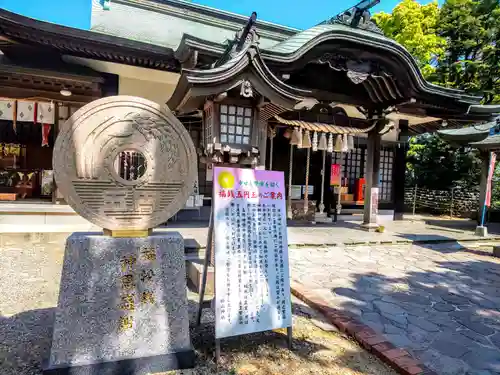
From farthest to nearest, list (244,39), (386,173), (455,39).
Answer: (455,39)
(386,173)
(244,39)

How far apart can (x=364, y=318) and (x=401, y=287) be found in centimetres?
175

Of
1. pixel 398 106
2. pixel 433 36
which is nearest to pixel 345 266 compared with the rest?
pixel 398 106

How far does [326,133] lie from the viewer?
9.89 metres

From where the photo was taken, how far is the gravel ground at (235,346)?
3.03 metres

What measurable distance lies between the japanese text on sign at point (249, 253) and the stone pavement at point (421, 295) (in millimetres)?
1590

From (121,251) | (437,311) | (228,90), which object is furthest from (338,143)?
(121,251)

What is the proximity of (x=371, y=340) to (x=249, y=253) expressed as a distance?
5.66ft

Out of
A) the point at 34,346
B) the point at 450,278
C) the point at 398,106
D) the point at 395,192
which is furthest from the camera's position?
the point at 395,192

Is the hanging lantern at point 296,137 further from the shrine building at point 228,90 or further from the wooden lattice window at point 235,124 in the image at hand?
the wooden lattice window at point 235,124

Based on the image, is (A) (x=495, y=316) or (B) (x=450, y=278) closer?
(A) (x=495, y=316)

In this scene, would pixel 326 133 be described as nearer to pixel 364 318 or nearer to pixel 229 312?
pixel 364 318

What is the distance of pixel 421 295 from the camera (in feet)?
17.3

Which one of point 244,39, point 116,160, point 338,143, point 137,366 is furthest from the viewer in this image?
point 338,143

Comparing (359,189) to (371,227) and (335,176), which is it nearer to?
(335,176)
